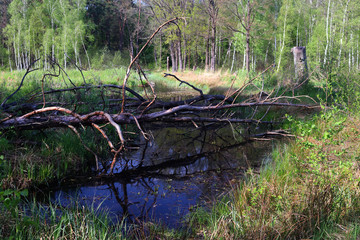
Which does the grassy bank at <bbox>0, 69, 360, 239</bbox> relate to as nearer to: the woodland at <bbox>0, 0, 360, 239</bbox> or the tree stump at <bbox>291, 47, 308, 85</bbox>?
the woodland at <bbox>0, 0, 360, 239</bbox>

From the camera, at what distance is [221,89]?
14.0 meters

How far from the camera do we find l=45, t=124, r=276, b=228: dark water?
380cm

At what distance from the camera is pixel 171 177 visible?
16.1ft

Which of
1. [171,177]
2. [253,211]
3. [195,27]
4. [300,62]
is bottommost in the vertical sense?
[171,177]

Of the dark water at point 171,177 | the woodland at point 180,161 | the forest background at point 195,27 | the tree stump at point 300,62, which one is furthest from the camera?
the forest background at point 195,27

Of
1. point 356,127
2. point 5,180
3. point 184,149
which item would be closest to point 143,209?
point 5,180

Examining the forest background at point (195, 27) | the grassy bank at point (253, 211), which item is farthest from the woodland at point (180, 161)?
the forest background at point (195, 27)

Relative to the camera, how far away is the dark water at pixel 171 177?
12.5 feet

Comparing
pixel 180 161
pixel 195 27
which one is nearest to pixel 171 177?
pixel 180 161

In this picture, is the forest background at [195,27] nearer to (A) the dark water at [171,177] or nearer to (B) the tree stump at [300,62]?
(B) the tree stump at [300,62]

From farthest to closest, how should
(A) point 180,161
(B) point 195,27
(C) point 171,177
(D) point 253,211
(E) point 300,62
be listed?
(B) point 195,27 < (E) point 300,62 < (A) point 180,161 < (C) point 171,177 < (D) point 253,211

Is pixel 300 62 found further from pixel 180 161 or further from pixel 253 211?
pixel 253 211

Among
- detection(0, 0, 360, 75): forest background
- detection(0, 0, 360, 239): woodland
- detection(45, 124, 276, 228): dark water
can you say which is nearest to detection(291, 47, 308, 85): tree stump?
detection(0, 0, 360, 239): woodland

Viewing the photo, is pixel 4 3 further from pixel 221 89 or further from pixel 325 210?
pixel 325 210
